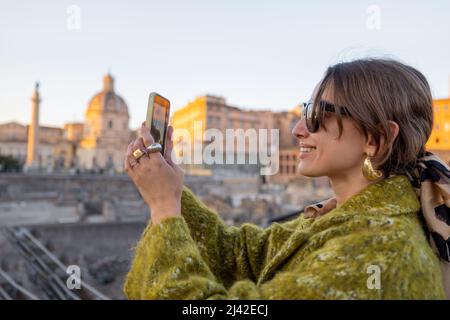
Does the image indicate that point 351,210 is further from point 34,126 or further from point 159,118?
point 34,126

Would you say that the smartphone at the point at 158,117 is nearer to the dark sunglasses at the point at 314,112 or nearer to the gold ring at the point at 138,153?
the gold ring at the point at 138,153

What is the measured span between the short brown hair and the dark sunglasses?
0.02m

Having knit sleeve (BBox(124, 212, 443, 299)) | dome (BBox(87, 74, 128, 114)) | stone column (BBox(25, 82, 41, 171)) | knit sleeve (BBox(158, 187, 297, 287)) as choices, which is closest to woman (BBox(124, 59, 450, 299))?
knit sleeve (BBox(124, 212, 443, 299))

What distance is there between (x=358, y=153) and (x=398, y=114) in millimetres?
175

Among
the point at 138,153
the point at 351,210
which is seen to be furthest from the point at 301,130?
the point at 138,153

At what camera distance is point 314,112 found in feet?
4.58

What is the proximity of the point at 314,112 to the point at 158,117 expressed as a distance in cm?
56

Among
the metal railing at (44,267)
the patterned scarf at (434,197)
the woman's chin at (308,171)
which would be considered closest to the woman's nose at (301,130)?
the woman's chin at (308,171)

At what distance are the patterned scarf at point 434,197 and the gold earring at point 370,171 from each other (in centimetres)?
12

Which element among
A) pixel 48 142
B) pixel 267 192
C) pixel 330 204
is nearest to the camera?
pixel 330 204
